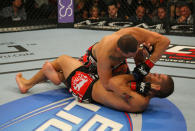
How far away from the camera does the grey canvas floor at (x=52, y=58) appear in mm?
2656

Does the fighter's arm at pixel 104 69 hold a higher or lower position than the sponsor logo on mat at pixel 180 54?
higher

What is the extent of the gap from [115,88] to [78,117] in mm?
376

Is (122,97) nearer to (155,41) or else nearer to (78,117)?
(78,117)

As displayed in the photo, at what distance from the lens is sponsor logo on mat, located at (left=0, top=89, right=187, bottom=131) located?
2062mm

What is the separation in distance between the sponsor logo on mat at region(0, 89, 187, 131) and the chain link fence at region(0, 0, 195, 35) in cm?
349

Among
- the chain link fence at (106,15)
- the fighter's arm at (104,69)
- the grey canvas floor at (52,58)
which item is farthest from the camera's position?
the chain link fence at (106,15)

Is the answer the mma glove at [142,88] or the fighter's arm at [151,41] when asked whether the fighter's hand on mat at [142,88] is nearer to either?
the mma glove at [142,88]

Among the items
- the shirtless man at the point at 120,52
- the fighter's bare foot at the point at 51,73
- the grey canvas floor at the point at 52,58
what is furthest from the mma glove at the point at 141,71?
the fighter's bare foot at the point at 51,73

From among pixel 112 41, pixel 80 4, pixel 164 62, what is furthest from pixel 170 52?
pixel 80 4

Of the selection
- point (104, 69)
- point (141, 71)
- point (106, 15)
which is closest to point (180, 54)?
point (141, 71)

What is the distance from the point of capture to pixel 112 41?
84.2 inches

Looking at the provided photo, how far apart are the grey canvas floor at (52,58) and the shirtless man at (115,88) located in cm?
29

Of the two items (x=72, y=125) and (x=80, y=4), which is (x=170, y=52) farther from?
(x=80, y=4)

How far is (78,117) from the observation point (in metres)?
2.20
